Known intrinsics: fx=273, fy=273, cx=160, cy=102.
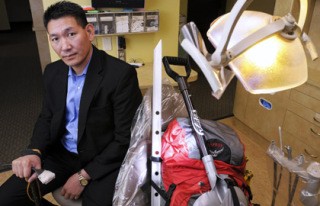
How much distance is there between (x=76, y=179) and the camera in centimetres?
123

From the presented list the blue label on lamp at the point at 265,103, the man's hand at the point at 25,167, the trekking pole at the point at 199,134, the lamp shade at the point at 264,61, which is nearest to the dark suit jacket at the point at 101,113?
the man's hand at the point at 25,167

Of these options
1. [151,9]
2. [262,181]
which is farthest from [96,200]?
[151,9]

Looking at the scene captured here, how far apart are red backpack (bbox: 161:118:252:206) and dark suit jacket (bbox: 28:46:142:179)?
1.16ft

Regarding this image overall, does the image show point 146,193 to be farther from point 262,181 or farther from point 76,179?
point 262,181

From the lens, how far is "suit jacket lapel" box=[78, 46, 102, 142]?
126 centimetres

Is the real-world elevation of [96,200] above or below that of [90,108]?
below

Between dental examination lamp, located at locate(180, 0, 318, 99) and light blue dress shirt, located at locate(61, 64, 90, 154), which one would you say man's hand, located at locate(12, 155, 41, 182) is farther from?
dental examination lamp, located at locate(180, 0, 318, 99)

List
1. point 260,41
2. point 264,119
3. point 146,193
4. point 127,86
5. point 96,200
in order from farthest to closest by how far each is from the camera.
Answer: point 264,119 → point 127,86 → point 96,200 → point 146,193 → point 260,41

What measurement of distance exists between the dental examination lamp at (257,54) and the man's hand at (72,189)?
913mm

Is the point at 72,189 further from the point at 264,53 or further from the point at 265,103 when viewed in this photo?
the point at 265,103

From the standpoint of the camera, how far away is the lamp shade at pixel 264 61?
1.63 feet

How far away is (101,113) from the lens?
129 centimetres

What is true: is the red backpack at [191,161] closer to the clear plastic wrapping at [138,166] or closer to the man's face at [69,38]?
the clear plastic wrapping at [138,166]

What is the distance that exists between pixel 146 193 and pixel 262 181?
1354 millimetres
